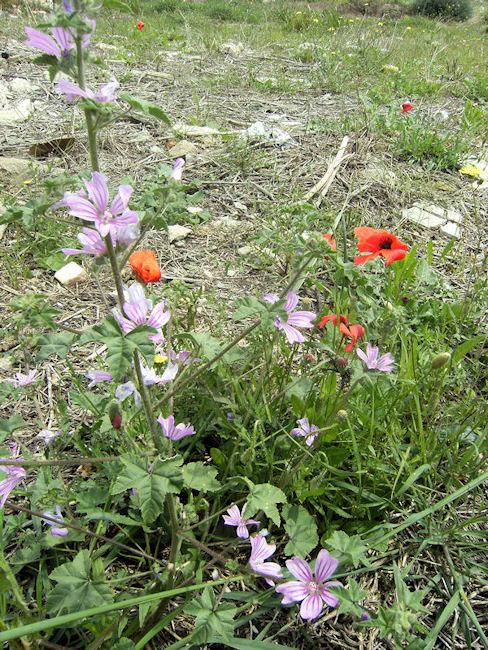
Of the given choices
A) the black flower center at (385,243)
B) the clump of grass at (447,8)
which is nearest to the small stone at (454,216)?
the black flower center at (385,243)

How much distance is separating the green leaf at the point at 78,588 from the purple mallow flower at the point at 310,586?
0.44m

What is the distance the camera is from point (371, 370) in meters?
1.32

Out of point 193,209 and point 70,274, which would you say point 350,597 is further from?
point 193,209

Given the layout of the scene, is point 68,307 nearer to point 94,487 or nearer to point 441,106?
point 94,487

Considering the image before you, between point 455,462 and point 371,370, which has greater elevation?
point 371,370

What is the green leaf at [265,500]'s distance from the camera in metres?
1.22

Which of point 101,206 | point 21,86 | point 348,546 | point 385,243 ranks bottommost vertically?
point 348,546

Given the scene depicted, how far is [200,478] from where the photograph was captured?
50.1 inches

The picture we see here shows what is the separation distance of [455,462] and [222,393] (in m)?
0.84

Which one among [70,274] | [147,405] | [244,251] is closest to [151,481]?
[147,405]

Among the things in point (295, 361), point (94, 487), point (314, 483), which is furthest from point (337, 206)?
point (94, 487)

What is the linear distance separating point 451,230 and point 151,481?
268 centimetres

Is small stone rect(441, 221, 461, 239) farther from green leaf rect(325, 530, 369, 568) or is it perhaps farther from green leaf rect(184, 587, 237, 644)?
green leaf rect(184, 587, 237, 644)

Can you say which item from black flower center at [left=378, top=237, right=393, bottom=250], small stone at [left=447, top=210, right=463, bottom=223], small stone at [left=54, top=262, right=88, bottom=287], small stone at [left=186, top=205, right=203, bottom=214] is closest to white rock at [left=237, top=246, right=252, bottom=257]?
small stone at [left=186, top=205, right=203, bottom=214]
